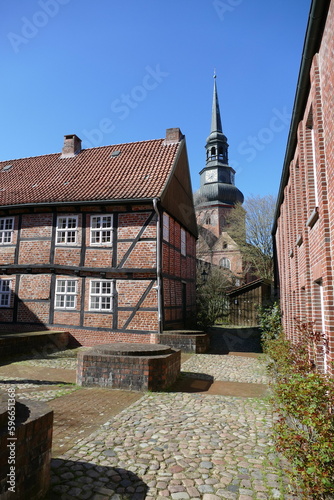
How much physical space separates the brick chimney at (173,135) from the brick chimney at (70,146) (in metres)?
5.02

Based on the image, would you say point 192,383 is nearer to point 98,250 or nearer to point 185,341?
point 185,341

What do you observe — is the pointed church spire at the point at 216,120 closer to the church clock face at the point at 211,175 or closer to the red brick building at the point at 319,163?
the church clock face at the point at 211,175

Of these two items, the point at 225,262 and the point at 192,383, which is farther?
the point at 225,262

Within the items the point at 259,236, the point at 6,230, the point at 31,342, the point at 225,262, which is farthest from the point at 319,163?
the point at 225,262

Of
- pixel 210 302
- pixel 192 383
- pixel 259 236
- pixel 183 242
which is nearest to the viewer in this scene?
pixel 192 383

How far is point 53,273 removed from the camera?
Result: 14.2 meters

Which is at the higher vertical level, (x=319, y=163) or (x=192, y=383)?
(x=319, y=163)

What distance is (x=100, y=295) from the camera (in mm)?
13461

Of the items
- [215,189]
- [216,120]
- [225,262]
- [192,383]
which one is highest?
[216,120]

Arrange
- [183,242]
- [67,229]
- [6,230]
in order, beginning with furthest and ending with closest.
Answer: [183,242] → [6,230] → [67,229]

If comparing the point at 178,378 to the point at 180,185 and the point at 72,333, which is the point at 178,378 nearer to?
the point at 72,333

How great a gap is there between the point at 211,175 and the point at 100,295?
4227 cm

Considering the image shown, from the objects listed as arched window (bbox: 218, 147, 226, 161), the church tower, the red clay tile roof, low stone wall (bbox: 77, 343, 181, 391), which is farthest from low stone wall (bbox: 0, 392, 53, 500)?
arched window (bbox: 218, 147, 226, 161)

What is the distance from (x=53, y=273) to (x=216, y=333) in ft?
29.4
